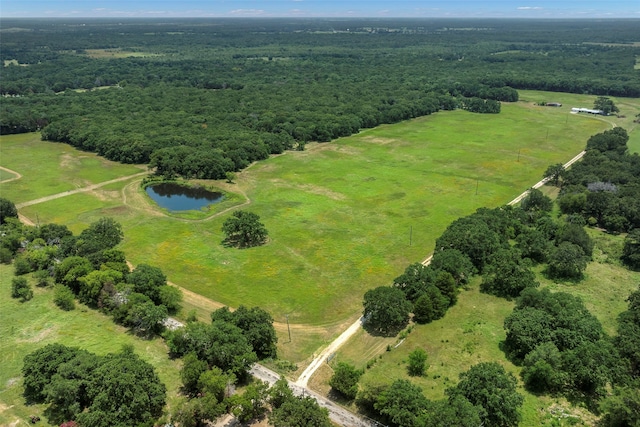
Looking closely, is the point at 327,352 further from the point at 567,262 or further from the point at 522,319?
the point at 567,262

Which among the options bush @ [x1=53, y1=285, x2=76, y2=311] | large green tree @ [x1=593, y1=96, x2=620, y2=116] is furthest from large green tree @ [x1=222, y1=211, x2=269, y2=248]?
large green tree @ [x1=593, y1=96, x2=620, y2=116]

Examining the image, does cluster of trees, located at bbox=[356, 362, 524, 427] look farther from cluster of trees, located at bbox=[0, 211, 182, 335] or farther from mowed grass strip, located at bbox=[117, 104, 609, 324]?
cluster of trees, located at bbox=[0, 211, 182, 335]

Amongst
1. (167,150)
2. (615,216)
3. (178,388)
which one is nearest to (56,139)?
(167,150)

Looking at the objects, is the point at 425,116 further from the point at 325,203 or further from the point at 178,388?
the point at 178,388

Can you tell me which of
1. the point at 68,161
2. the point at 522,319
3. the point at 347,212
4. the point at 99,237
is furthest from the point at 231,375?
the point at 68,161

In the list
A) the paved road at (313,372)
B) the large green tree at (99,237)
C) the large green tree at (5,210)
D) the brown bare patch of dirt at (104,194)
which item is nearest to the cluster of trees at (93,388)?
the paved road at (313,372)

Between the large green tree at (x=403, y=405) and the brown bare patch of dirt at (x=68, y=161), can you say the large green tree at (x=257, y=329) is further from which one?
the brown bare patch of dirt at (x=68, y=161)

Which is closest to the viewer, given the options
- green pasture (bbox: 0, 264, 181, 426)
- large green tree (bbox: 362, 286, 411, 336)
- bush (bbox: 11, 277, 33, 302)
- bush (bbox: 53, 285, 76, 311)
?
green pasture (bbox: 0, 264, 181, 426)
